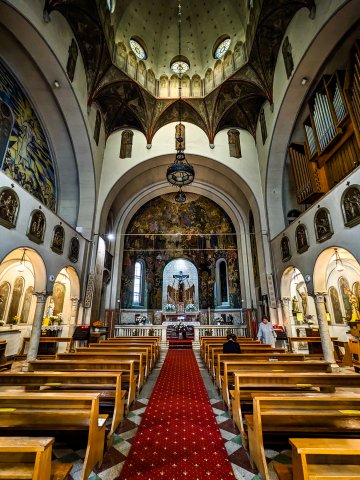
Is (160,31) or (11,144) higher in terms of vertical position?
(160,31)

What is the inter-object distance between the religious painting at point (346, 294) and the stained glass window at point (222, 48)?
13.7m

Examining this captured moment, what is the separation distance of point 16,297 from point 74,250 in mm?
3235

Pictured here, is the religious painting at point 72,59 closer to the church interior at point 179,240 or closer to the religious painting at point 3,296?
the church interior at point 179,240

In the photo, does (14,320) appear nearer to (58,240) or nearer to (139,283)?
(58,240)

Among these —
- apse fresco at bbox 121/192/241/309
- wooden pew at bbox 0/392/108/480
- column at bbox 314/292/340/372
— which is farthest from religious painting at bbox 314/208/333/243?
apse fresco at bbox 121/192/241/309

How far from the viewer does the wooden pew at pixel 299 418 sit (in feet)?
7.33

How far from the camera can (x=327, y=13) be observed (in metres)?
7.39

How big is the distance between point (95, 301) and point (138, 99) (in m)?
11.2

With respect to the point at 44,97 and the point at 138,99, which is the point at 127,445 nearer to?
the point at 44,97

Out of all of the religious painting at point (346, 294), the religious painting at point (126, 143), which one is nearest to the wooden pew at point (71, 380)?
the religious painting at point (346, 294)

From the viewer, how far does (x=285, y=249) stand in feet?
33.0

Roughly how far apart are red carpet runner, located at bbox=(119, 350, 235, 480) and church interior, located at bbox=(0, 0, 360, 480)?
0.09 ft

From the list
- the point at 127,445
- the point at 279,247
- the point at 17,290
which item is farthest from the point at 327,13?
the point at 17,290

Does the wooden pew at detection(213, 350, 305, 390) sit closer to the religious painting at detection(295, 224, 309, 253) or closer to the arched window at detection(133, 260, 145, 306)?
the religious painting at detection(295, 224, 309, 253)
